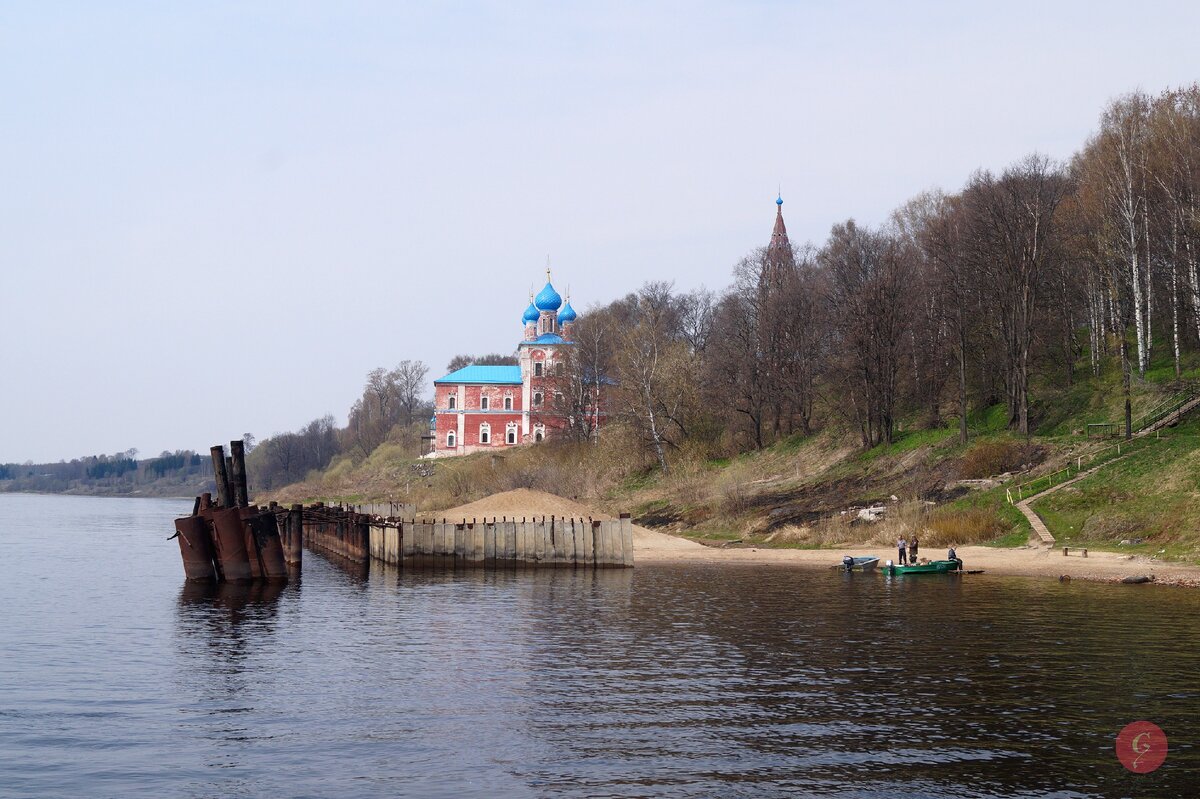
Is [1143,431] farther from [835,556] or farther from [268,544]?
[268,544]

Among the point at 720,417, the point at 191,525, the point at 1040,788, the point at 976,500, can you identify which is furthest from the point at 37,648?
the point at 720,417

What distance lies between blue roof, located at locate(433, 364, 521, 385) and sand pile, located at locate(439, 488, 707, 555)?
229 feet

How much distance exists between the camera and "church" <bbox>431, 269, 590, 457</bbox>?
131375 millimetres

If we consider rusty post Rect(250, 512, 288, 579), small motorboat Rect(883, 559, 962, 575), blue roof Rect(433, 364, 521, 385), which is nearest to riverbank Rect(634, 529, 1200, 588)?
small motorboat Rect(883, 559, 962, 575)

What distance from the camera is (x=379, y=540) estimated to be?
2336 inches

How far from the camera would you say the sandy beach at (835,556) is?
144 feet

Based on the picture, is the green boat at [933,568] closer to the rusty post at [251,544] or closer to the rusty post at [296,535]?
the rusty post at [251,544]

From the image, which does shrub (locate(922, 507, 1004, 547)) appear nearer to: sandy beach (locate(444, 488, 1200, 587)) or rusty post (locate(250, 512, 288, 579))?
sandy beach (locate(444, 488, 1200, 587))

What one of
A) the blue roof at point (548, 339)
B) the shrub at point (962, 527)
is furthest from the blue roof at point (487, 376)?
the shrub at point (962, 527)

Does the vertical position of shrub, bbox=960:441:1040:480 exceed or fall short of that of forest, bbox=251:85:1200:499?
it falls short

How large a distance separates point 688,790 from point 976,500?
42352 millimetres

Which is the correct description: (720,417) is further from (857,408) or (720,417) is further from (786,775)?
(786,775)

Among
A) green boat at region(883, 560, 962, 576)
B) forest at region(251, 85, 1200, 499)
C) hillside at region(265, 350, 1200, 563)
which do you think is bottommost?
green boat at region(883, 560, 962, 576)

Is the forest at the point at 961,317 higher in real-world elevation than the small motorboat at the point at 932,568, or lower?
higher
